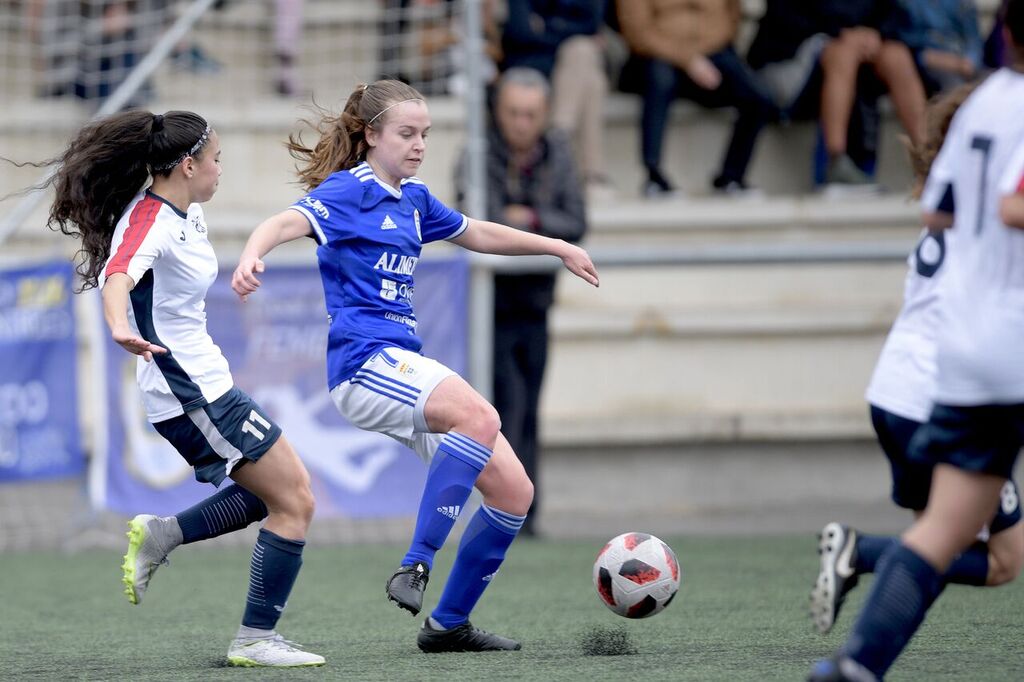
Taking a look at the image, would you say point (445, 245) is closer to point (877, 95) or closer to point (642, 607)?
point (877, 95)

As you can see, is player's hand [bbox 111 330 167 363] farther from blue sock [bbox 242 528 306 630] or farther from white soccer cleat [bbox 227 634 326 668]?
white soccer cleat [bbox 227 634 326 668]

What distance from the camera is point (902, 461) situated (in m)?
4.55

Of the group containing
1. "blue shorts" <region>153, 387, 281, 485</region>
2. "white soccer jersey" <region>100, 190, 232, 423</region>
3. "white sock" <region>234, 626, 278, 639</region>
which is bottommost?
"white sock" <region>234, 626, 278, 639</region>

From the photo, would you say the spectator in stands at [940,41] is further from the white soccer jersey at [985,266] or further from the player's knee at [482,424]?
the white soccer jersey at [985,266]

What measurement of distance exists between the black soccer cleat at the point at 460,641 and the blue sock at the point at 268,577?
474 millimetres

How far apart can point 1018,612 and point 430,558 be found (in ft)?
7.26

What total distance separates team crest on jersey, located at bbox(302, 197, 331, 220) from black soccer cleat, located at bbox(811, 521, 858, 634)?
5.71 ft

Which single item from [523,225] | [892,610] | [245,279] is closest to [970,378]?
[892,610]

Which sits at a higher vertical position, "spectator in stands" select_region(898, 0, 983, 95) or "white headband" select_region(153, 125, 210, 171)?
"spectator in stands" select_region(898, 0, 983, 95)

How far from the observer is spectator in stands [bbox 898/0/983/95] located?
34.7 feet

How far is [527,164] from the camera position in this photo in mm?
8438

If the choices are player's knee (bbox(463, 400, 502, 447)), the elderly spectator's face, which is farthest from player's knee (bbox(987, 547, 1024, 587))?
the elderly spectator's face

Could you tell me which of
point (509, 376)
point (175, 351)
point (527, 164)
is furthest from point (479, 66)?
point (175, 351)

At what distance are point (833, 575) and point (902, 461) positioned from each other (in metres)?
0.75
